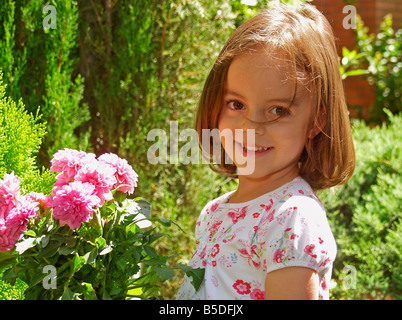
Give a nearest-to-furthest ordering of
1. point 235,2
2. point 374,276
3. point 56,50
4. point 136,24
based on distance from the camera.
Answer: point 56,50
point 136,24
point 374,276
point 235,2

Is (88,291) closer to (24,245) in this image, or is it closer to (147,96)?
(24,245)

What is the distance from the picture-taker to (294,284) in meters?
1.54

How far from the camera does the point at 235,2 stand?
152 inches

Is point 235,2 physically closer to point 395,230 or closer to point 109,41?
point 109,41

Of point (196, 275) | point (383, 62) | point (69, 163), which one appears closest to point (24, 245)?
point (69, 163)

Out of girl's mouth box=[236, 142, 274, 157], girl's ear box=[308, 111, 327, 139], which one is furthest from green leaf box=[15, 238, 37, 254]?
girl's ear box=[308, 111, 327, 139]

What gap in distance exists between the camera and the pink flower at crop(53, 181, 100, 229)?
1450 mm

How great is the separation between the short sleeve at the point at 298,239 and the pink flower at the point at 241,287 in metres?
0.12

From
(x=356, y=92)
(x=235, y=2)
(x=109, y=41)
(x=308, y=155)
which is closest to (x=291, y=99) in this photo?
(x=308, y=155)

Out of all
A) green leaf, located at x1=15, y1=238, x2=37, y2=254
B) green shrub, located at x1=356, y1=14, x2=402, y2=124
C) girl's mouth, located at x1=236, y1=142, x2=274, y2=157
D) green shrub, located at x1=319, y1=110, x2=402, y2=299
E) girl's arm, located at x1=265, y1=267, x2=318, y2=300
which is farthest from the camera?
green shrub, located at x1=356, y1=14, x2=402, y2=124

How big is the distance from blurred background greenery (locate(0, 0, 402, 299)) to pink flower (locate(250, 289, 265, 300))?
27.7 inches

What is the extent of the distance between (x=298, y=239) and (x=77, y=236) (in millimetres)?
615

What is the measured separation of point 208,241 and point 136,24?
1.50 metres

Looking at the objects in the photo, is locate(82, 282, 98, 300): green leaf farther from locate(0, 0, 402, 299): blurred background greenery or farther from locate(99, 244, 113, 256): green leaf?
locate(0, 0, 402, 299): blurred background greenery
